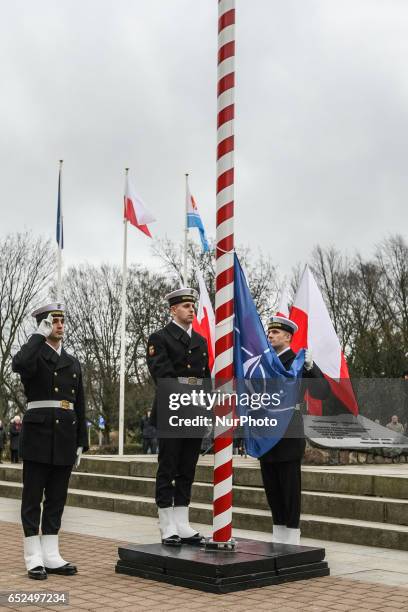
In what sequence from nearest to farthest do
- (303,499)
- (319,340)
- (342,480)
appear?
1. (303,499)
2. (342,480)
3. (319,340)

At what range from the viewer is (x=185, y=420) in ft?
23.5

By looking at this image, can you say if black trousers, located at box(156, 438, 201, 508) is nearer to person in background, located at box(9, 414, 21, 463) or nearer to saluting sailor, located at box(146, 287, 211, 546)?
saluting sailor, located at box(146, 287, 211, 546)

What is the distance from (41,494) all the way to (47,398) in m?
0.80

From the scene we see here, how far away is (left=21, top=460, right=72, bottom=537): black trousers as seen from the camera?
6.79m

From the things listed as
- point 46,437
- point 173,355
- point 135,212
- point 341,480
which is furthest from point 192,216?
point 46,437

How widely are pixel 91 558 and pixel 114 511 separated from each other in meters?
4.30

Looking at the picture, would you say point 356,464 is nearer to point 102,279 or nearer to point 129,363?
point 129,363

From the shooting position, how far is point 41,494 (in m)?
6.89

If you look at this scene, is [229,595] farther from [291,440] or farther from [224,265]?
[224,265]

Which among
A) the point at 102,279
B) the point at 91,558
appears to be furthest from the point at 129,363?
the point at 91,558

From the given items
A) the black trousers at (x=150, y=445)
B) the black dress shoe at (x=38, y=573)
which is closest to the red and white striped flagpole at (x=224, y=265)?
the black dress shoe at (x=38, y=573)

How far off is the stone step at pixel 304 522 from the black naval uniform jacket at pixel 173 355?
289cm

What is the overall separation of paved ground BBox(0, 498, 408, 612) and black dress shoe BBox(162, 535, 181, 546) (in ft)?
1.71

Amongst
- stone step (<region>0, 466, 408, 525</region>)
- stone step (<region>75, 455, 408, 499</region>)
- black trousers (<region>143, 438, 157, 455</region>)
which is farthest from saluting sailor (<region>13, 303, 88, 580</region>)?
black trousers (<region>143, 438, 157, 455</region>)
